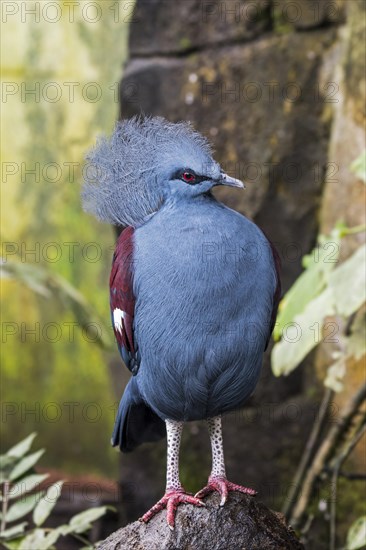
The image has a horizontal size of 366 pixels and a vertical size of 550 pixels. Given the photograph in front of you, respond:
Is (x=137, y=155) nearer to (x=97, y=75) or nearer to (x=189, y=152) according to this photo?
(x=189, y=152)

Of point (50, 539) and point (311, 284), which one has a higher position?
point (311, 284)

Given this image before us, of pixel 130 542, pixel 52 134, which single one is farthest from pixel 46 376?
pixel 130 542

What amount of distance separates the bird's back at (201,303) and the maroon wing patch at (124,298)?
0.08 ft

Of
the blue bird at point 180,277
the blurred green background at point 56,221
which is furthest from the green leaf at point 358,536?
the blurred green background at point 56,221

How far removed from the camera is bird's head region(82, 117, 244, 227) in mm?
2039

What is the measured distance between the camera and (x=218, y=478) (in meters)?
2.19

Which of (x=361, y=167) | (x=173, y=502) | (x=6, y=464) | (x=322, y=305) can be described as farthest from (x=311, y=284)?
(x=6, y=464)

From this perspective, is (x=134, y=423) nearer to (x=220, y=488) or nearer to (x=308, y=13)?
(x=220, y=488)

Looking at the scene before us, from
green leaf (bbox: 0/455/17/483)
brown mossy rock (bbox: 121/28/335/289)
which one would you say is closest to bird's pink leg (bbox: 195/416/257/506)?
green leaf (bbox: 0/455/17/483)

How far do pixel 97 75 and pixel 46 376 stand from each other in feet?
7.07

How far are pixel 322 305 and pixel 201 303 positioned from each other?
0.89 meters

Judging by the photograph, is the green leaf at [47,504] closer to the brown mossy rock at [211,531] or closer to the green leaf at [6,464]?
the green leaf at [6,464]

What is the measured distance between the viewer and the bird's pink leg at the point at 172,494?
2125 mm

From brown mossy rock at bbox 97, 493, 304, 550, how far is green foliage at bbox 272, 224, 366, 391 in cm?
74
